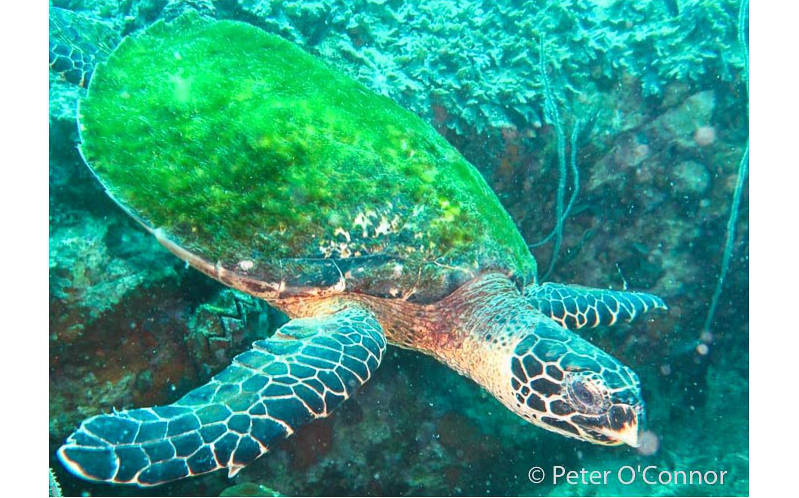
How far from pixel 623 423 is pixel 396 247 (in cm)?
156

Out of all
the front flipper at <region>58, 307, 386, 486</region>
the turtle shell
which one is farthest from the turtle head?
the front flipper at <region>58, 307, 386, 486</region>

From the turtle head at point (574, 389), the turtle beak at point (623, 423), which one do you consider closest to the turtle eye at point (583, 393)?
the turtle head at point (574, 389)

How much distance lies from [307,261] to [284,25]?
101 inches

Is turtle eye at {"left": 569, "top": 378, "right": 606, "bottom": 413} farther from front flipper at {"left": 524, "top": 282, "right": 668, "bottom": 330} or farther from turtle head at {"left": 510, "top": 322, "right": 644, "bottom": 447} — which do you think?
front flipper at {"left": 524, "top": 282, "right": 668, "bottom": 330}

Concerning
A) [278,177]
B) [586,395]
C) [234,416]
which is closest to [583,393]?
[586,395]

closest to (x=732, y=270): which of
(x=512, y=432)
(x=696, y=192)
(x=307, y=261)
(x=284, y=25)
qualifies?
(x=696, y=192)

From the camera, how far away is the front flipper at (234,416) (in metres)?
1.58

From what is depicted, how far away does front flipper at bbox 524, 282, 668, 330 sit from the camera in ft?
10.7

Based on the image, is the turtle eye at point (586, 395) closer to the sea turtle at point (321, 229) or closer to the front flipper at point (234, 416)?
the sea turtle at point (321, 229)

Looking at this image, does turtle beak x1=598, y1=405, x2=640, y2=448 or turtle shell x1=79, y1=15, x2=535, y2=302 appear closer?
turtle beak x1=598, y1=405, x2=640, y2=448

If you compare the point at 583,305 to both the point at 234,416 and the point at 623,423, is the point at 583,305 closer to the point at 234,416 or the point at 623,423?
the point at 623,423

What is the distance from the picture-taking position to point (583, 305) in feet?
10.8

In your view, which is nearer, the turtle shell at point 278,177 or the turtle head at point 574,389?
the turtle head at point 574,389

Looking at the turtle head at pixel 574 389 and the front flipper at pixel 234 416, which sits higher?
the turtle head at pixel 574 389
